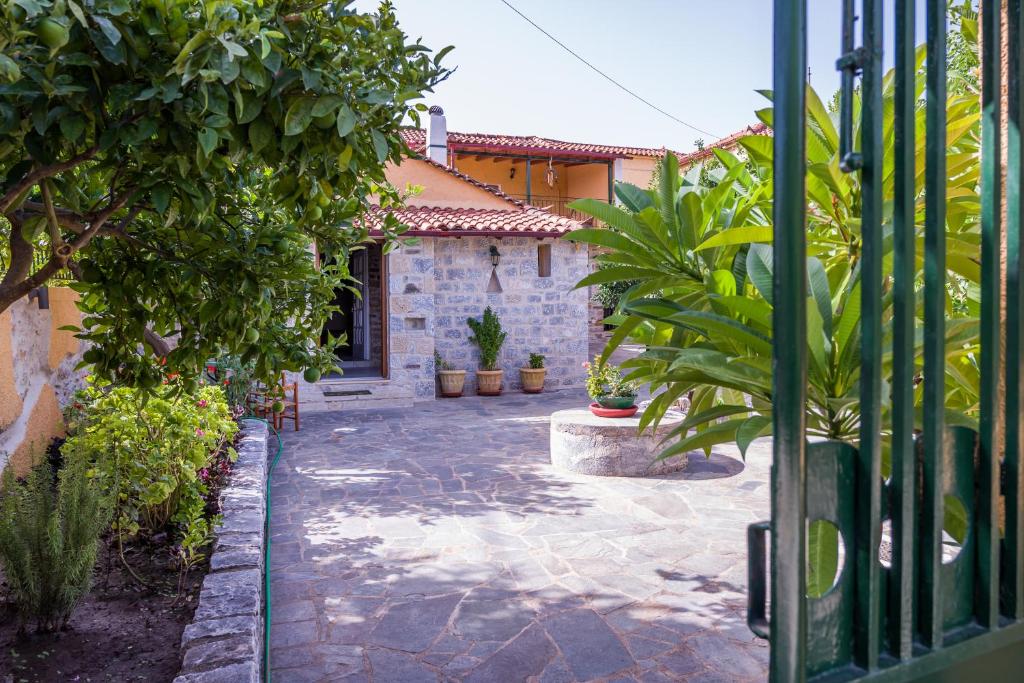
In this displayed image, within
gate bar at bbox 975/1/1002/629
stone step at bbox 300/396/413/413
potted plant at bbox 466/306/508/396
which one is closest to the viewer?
gate bar at bbox 975/1/1002/629

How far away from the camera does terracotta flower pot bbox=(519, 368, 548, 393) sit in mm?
13188

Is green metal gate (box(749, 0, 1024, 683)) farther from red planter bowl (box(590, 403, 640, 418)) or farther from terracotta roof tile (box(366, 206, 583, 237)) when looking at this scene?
terracotta roof tile (box(366, 206, 583, 237))

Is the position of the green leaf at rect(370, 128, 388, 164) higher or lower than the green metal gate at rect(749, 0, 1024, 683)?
higher

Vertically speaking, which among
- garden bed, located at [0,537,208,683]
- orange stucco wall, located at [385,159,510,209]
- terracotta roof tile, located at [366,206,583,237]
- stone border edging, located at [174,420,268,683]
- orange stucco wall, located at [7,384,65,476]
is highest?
orange stucco wall, located at [385,159,510,209]

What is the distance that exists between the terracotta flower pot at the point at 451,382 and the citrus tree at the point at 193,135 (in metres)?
10.2

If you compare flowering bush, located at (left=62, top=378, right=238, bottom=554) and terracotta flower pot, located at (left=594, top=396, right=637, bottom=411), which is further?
terracotta flower pot, located at (left=594, top=396, right=637, bottom=411)

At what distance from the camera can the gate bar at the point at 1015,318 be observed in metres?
1.09

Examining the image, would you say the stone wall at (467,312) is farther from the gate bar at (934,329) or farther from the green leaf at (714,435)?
the gate bar at (934,329)

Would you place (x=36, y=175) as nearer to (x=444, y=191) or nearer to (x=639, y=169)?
(x=444, y=191)

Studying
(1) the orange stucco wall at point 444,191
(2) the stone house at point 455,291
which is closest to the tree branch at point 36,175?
(2) the stone house at point 455,291

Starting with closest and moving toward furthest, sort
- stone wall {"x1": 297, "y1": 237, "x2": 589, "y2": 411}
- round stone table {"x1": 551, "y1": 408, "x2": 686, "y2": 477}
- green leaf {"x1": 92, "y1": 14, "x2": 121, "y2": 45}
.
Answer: green leaf {"x1": 92, "y1": 14, "x2": 121, "y2": 45}, round stone table {"x1": 551, "y1": 408, "x2": 686, "y2": 477}, stone wall {"x1": 297, "y1": 237, "x2": 589, "y2": 411}

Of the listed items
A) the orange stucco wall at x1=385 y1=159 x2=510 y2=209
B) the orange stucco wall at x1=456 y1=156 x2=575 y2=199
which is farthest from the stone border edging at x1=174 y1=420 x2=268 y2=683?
the orange stucco wall at x1=456 y1=156 x2=575 y2=199

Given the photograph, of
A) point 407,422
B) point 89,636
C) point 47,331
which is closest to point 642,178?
point 407,422

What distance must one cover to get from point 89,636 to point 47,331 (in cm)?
297
